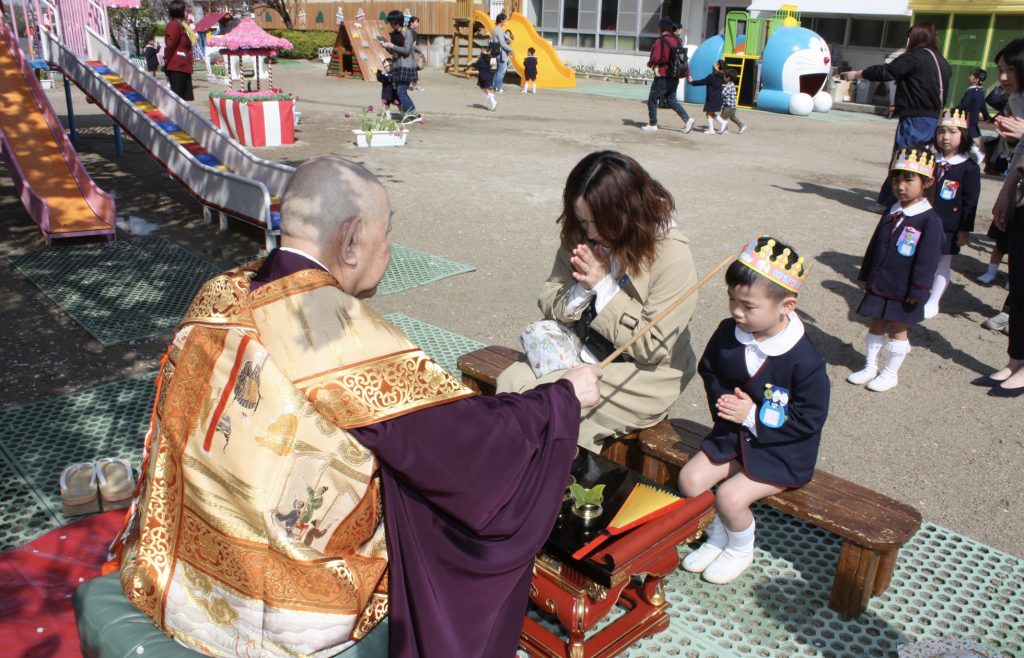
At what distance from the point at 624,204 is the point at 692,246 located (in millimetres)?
4870

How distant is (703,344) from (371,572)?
3.95 metres

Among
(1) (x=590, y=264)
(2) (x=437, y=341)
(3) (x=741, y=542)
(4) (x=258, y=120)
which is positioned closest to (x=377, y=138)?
(4) (x=258, y=120)

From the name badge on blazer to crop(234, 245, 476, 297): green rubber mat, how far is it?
11.2 ft

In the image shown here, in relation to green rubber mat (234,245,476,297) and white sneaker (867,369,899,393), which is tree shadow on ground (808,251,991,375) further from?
green rubber mat (234,245,476,297)

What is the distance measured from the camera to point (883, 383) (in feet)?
16.8

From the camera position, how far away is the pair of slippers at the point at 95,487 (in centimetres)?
345

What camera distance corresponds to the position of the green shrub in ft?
103

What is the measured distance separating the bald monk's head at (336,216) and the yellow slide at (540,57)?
74.9ft

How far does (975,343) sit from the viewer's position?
5949mm

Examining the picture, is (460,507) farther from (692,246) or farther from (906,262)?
(692,246)

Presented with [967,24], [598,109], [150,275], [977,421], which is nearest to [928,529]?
[977,421]

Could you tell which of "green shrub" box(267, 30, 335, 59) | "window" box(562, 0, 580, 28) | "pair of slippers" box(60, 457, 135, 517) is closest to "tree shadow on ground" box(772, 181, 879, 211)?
"pair of slippers" box(60, 457, 135, 517)

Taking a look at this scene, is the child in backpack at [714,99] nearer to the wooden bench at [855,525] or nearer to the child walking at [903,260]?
the child walking at [903,260]

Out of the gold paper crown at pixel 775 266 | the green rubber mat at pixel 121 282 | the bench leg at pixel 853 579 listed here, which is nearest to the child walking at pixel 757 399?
the gold paper crown at pixel 775 266
